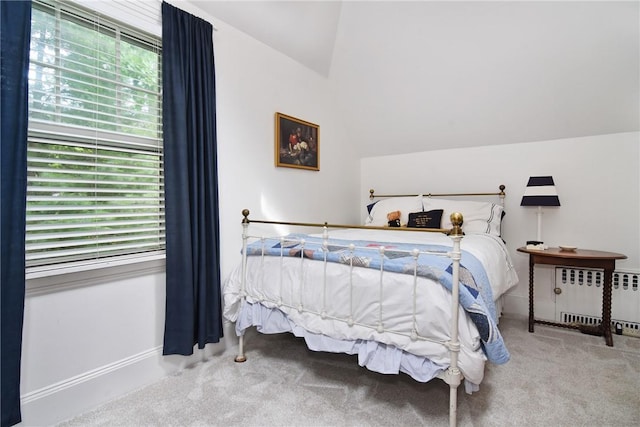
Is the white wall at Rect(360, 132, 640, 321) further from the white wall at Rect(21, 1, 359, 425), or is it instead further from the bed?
the white wall at Rect(21, 1, 359, 425)

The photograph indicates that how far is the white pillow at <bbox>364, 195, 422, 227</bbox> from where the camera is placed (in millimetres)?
3127

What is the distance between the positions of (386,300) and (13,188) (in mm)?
1700

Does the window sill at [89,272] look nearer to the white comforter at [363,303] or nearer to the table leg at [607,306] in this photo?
the white comforter at [363,303]

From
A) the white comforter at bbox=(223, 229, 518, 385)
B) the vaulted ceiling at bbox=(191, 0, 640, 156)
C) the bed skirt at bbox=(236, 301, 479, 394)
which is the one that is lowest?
the bed skirt at bbox=(236, 301, 479, 394)

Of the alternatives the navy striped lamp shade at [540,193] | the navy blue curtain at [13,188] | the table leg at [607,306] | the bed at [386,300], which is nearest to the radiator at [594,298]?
the table leg at [607,306]

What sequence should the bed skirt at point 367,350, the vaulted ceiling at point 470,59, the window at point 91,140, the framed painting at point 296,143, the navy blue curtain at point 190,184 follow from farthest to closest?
the framed painting at point 296,143 < the vaulted ceiling at point 470,59 < the navy blue curtain at point 190,184 < the window at point 91,140 < the bed skirt at point 367,350

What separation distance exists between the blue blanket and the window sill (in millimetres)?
650

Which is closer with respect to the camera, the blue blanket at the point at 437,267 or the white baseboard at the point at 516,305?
the blue blanket at the point at 437,267

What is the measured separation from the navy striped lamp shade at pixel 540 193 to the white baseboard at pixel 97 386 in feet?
9.41

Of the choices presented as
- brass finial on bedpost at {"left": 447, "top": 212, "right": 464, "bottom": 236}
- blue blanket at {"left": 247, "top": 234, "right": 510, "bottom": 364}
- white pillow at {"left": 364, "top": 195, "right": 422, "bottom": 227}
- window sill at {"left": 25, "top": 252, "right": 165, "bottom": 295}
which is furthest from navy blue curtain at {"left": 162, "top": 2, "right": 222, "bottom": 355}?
white pillow at {"left": 364, "top": 195, "right": 422, "bottom": 227}

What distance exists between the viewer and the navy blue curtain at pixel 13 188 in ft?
4.24

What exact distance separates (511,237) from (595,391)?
1.55 metres

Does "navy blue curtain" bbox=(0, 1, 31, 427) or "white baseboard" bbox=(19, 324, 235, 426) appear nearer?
"navy blue curtain" bbox=(0, 1, 31, 427)

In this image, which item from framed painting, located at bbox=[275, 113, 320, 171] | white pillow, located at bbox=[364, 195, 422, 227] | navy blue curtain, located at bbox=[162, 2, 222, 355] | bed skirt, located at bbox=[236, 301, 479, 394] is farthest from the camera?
white pillow, located at bbox=[364, 195, 422, 227]
